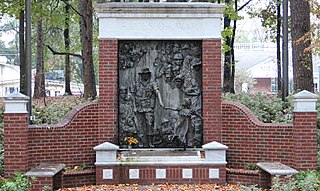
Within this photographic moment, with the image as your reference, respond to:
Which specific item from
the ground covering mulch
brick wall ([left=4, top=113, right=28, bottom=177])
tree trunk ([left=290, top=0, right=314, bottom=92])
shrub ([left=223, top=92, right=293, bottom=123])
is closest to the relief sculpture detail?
the ground covering mulch

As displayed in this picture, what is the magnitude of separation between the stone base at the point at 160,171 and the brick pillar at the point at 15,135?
65.0 inches

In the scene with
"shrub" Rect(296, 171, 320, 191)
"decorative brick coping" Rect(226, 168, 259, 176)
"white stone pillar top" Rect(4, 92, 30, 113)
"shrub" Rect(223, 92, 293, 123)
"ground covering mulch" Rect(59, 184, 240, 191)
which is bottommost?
"ground covering mulch" Rect(59, 184, 240, 191)

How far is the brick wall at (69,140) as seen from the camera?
1051 cm

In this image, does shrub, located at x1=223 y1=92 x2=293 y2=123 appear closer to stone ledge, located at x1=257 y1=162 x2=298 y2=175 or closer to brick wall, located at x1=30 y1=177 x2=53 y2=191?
stone ledge, located at x1=257 y1=162 x2=298 y2=175

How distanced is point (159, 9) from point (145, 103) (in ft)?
7.48

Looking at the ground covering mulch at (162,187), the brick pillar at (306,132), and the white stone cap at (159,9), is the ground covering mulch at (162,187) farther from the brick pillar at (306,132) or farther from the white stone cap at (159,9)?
the white stone cap at (159,9)

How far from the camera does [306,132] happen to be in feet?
32.9

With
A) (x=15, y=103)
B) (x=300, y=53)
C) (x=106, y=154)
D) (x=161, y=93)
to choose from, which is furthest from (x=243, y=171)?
(x=300, y=53)

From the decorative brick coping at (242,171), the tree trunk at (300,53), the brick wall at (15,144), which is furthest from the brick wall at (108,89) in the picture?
the tree trunk at (300,53)

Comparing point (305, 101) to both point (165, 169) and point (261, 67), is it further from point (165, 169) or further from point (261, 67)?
point (261, 67)

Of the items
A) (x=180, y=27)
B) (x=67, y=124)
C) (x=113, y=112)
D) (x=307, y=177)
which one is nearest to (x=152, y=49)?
(x=180, y=27)

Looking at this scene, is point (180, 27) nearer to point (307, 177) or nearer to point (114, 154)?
point (114, 154)

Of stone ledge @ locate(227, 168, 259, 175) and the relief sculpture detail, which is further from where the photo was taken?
the relief sculpture detail

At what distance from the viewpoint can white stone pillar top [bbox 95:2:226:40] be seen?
1105 cm
